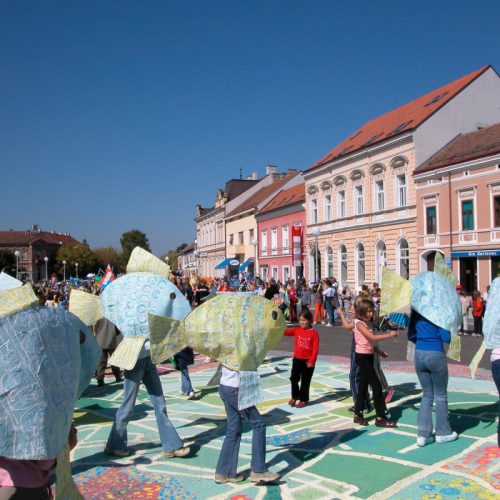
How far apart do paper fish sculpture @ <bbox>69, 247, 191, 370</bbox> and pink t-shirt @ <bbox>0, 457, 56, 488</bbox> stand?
7.95ft

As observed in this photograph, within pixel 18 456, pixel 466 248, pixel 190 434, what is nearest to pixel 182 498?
pixel 190 434

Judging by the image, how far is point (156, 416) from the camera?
545 cm

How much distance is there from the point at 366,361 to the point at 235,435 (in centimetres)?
234

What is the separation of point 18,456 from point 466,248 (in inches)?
975

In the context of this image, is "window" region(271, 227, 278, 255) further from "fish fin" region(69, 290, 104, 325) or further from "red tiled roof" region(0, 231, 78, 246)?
"red tiled roof" region(0, 231, 78, 246)

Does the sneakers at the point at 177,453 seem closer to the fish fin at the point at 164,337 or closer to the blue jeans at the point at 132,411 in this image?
the blue jeans at the point at 132,411

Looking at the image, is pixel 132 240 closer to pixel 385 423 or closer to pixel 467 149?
pixel 467 149

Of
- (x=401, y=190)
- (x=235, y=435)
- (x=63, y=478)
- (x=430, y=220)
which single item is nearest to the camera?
(x=63, y=478)

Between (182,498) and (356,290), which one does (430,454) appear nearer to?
(182,498)

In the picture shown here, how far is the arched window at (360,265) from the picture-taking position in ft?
106

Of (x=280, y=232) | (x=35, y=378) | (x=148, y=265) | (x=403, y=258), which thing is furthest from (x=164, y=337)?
(x=280, y=232)

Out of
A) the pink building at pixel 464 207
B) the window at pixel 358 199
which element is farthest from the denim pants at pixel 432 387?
the window at pixel 358 199

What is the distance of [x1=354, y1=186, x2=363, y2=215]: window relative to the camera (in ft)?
107

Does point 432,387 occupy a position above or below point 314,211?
below
